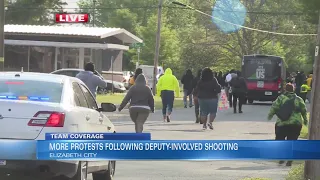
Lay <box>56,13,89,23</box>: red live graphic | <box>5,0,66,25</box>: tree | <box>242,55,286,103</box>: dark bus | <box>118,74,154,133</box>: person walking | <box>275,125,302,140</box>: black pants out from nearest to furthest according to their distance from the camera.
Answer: <box>275,125,302,140</box>: black pants, <box>118,74,154,133</box>: person walking, <box>242,55,286,103</box>: dark bus, <box>56,13,89,23</box>: red live graphic, <box>5,0,66,25</box>: tree

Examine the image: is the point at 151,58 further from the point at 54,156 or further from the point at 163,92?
the point at 54,156

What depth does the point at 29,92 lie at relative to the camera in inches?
354

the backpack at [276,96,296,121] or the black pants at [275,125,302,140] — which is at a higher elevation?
the backpack at [276,96,296,121]

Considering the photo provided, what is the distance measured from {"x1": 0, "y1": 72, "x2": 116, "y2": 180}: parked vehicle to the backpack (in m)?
5.10

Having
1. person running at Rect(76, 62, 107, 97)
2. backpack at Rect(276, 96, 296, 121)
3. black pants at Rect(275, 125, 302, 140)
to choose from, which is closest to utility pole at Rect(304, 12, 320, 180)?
backpack at Rect(276, 96, 296, 121)

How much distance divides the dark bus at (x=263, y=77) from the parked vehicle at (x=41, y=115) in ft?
96.3

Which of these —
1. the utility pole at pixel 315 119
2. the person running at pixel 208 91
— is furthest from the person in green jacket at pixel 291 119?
the person running at pixel 208 91

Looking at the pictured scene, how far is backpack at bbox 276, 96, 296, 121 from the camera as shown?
1377cm

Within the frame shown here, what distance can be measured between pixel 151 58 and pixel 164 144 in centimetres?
6484

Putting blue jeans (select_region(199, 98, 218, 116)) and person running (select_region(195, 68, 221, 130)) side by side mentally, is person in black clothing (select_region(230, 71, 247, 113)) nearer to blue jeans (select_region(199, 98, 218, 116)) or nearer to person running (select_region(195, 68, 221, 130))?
blue jeans (select_region(199, 98, 218, 116))

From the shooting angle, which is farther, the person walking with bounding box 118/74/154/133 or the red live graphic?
the red live graphic

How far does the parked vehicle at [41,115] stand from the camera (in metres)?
8.20

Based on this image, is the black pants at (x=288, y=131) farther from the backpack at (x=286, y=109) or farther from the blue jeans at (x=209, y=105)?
the blue jeans at (x=209, y=105)

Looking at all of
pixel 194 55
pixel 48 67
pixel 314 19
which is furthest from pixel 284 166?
pixel 194 55
